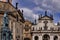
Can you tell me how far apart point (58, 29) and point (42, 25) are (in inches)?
177

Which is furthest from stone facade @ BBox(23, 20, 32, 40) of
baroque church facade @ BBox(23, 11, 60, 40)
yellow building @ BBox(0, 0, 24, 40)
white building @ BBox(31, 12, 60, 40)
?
yellow building @ BBox(0, 0, 24, 40)

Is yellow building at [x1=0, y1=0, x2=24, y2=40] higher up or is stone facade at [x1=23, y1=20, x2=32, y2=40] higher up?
yellow building at [x1=0, y1=0, x2=24, y2=40]

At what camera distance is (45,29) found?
74.2 meters

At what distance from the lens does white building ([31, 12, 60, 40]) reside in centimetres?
7362

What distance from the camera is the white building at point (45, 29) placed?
7362 centimetres

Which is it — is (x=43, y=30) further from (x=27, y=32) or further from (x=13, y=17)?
(x=13, y=17)

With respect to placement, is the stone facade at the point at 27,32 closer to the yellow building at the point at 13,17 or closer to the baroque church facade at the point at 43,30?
the baroque church facade at the point at 43,30

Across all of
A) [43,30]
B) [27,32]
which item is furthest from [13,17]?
[43,30]

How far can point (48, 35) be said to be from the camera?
74125 mm

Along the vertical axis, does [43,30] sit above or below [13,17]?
below

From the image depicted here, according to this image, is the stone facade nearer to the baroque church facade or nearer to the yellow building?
the baroque church facade

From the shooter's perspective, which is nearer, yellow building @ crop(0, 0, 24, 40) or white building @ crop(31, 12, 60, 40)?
yellow building @ crop(0, 0, 24, 40)

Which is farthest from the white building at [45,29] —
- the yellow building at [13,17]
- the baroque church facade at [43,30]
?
the yellow building at [13,17]

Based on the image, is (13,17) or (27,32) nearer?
(13,17)
